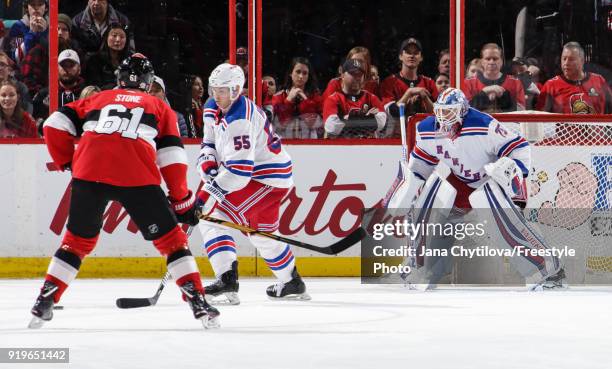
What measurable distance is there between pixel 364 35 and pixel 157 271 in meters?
1.81

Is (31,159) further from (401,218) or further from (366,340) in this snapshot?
(366,340)

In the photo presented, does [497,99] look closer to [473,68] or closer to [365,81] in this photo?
[473,68]

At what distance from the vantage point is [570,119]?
7.11 m

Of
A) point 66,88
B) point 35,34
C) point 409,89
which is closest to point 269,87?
point 409,89

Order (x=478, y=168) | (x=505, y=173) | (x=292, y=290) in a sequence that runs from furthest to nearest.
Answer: (x=478, y=168)
(x=505, y=173)
(x=292, y=290)

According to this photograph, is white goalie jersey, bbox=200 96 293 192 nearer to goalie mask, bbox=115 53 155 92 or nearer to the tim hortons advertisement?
goalie mask, bbox=115 53 155 92

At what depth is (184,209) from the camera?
475 centimetres

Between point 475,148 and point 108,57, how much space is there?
2210 millimetres

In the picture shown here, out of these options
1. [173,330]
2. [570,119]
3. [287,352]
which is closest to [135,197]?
[173,330]

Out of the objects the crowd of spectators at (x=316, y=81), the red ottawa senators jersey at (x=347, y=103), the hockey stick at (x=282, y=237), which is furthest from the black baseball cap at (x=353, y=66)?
the hockey stick at (x=282, y=237)

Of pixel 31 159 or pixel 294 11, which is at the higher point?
pixel 294 11

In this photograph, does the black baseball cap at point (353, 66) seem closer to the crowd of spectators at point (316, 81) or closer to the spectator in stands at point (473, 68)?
the crowd of spectators at point (316, 81)

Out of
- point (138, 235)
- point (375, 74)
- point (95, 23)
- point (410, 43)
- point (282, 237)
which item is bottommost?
point (138, 235)

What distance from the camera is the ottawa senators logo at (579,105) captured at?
740cm
